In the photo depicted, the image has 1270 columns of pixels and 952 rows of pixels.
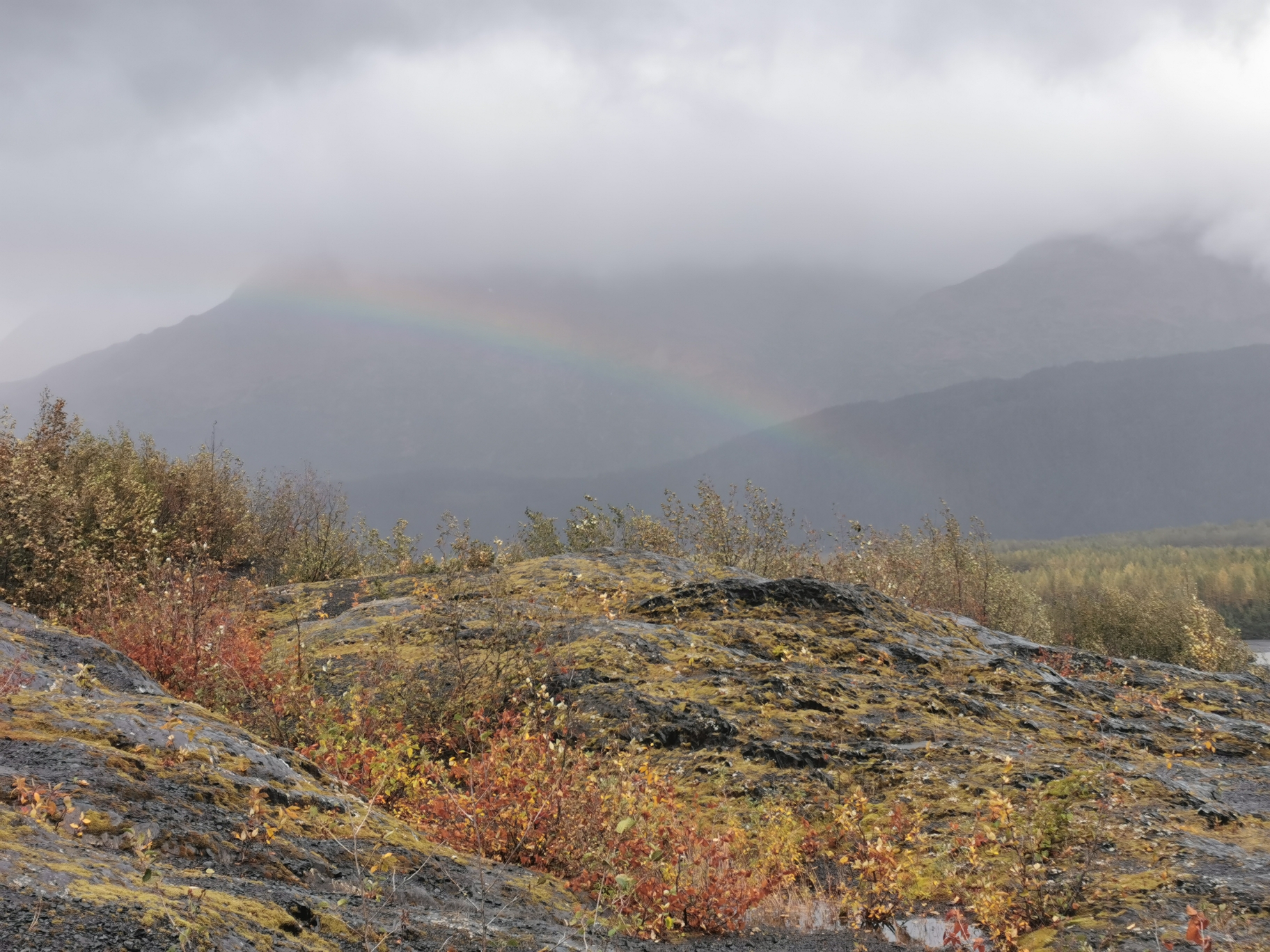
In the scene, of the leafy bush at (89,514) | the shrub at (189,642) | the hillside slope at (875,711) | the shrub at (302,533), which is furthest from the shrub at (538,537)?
the shrub at (189,642)

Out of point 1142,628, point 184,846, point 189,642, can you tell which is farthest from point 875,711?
point 1142,628

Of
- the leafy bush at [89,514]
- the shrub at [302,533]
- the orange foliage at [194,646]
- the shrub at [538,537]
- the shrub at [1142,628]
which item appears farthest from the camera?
the shrub at [1142,628]

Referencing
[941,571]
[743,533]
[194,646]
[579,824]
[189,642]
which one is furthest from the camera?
[941,571]

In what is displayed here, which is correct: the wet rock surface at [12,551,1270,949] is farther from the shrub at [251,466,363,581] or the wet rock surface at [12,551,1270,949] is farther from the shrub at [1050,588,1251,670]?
the shrub at [1050,588,1251,670]

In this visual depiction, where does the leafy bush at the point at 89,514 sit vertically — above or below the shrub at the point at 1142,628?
above

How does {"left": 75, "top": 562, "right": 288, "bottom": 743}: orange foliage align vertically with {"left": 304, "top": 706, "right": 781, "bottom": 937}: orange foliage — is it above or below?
above

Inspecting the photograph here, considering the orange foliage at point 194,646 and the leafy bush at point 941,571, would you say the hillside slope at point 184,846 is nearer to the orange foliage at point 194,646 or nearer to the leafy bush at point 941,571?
the orange foliage at point 194,646

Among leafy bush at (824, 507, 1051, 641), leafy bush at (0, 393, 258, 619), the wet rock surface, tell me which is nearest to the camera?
the wet rock surface

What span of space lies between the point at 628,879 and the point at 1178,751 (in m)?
10.3

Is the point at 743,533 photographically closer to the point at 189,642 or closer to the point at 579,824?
the point at 189,642

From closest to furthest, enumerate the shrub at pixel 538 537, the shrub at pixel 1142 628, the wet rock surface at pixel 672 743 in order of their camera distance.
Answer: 1. the wet rock surface at pixel 672 743
2. the shrub at pixel 538 537
3. the shrub at pixel 1142 628

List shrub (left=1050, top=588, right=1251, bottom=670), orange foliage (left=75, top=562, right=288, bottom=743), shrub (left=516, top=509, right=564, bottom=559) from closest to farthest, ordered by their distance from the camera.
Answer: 1. orange foliage (left=75, top=562, right=288, bottom=743)
2. shrub (left=516, top=509, right=564, bottom=559)
3. shrub (left=1050, top=588, right=1251, bottom=670)

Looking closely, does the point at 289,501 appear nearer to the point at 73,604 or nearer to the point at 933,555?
the point at 73,604

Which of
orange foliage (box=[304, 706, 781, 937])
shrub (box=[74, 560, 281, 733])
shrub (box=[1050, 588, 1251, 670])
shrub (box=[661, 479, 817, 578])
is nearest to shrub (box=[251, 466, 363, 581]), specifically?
shrub (box=[74, 560, 281, 733])
